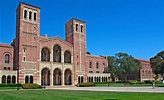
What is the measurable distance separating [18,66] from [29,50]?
16.8ft

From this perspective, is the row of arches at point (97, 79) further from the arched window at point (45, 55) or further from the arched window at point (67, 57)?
the arched window at point (45, 55)

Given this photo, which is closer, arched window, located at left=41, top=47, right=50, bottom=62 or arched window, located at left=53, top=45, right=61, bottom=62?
arched window, located at left=41, top=47, right=50, bottom=62

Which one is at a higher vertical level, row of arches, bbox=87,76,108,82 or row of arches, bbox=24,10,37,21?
row of arches, bbox=24,10,37,21

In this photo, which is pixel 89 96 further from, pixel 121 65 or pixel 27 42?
pixel 121 65

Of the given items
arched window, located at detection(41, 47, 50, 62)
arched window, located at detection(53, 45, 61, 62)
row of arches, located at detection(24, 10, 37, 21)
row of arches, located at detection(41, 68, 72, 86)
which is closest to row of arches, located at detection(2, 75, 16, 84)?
row of arches, located at detection(41, 68, 72, 86)

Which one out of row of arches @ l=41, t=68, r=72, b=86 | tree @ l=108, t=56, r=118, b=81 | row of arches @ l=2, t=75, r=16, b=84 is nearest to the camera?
row of arches @ l=2, t=75, r=16, b=84

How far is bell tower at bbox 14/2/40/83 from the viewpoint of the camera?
170 feet

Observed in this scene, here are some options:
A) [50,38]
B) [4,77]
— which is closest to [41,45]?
[50,38]

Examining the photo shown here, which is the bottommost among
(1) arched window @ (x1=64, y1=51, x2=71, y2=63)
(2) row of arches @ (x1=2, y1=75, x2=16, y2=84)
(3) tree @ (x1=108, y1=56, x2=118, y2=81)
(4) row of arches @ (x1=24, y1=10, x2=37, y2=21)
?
(2) row of arches @ (x1=2, y1=75, x2=16, y2=84)

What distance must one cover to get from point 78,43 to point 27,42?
18.2 m

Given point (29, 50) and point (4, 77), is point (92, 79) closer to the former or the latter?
point (29, 50)

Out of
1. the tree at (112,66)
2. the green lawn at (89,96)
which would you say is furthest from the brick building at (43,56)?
the green lawn at (89,96)

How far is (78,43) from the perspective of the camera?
6612cm

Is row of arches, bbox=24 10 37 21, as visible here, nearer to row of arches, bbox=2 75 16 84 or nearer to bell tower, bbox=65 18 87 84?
bell tower, bbox=65 18 87 84
